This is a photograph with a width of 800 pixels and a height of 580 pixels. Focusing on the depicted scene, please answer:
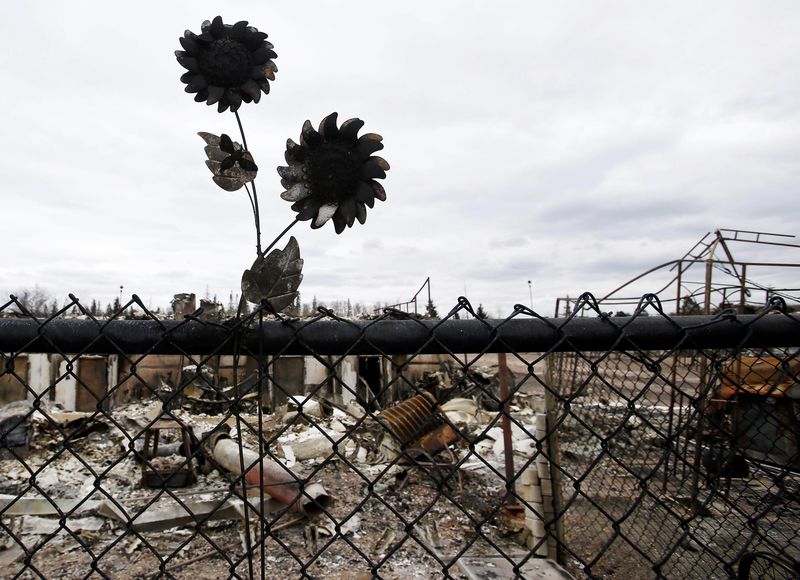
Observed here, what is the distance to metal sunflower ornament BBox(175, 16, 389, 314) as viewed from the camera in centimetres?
123

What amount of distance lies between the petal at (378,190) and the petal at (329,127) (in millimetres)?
148

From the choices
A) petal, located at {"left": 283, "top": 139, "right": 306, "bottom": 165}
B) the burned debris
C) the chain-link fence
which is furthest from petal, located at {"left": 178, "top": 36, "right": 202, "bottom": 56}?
the burned debris

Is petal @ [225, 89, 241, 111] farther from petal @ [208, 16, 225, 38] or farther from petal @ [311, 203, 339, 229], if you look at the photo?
petal @ [311, 203, 339, 229]

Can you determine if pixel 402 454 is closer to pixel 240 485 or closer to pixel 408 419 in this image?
pixel 240 485

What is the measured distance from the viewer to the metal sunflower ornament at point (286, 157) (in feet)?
4.05

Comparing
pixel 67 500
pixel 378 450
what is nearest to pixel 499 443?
pixel 378 450

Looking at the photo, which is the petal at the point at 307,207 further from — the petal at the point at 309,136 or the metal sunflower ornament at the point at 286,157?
the petal at the point at 309,136

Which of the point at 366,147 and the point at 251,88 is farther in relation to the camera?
the point at 251,88

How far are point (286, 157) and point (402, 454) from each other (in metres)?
0.81

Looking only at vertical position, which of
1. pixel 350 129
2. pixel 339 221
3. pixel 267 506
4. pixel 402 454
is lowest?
pixel 267 506

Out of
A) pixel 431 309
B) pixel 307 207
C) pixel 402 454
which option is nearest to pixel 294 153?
pixel 307 207

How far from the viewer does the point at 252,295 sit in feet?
4.04

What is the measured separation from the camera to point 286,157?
1.24m

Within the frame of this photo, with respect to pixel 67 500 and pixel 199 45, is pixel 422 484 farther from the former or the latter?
pixel 199 45
